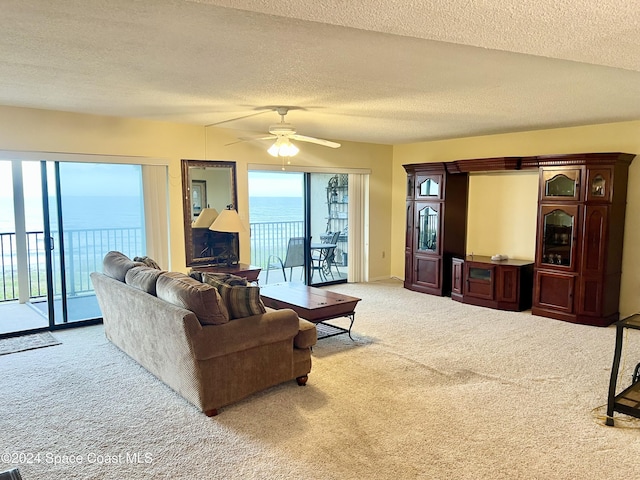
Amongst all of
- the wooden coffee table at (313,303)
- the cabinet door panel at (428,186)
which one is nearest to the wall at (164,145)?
the cabinet door panel at (428,186)

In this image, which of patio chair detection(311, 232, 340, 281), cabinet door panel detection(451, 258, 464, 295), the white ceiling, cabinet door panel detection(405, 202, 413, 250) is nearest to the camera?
the white ceiling

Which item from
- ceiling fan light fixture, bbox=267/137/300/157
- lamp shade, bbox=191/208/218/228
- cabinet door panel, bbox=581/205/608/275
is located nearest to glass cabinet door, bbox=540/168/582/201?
cabinet door panel, bbox=581/205/608/275

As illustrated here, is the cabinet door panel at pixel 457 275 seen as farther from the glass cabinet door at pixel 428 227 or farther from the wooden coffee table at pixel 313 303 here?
the wooden coffee table at pixel 313 303

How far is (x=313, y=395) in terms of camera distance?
3365mm

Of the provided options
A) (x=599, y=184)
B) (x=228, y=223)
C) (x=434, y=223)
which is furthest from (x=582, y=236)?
(x=228, y=223)

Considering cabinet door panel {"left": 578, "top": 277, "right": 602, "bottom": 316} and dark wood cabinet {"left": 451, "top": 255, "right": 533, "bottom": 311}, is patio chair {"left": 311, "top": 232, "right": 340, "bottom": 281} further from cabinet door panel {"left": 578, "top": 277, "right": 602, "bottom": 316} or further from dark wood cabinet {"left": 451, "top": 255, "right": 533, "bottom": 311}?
cabinet door panel {"left": 578, "top": 277, "right": 602, "bottom": 316}

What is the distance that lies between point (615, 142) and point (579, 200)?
2.82ft

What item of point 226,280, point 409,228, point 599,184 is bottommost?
point 226,280

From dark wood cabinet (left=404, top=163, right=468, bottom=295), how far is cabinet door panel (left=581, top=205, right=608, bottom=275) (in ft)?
6.07

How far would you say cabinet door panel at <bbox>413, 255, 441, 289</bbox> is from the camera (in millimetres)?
6664

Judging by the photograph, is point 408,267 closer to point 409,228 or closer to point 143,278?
point 409,228

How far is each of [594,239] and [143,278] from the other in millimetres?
4668

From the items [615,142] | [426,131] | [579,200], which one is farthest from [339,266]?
[615,142]

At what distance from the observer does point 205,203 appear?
5891mm
